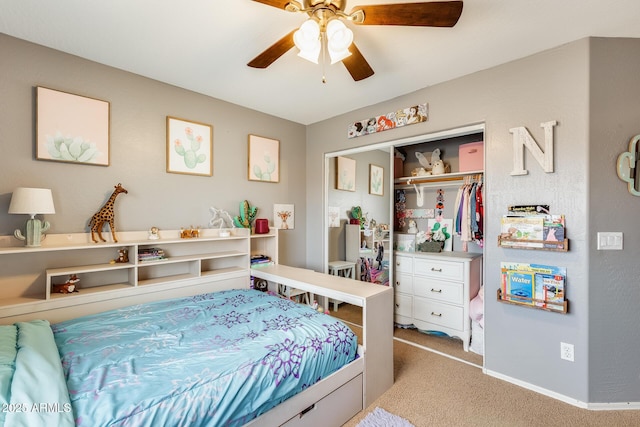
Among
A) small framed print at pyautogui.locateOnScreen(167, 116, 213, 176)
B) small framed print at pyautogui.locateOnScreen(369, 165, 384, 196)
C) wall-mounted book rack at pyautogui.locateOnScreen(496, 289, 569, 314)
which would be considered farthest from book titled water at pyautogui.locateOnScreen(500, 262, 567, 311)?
small framed print at pyautogui.locateOnScreen(167, 116, 213, 176)

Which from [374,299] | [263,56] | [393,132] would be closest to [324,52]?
[263,56]

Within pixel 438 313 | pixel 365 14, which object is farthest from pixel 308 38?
pixel 438 313

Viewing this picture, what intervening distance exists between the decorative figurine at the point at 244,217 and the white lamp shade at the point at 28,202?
1.50m

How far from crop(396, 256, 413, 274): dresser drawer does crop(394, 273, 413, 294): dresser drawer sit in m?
0.04

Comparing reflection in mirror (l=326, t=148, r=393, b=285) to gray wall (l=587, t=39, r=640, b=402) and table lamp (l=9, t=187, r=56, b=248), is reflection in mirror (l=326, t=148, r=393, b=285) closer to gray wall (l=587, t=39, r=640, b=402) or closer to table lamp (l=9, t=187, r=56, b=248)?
gray wall (l=587, t=39, r=640, b=402)

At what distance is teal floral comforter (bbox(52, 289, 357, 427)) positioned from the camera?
112 centimetres

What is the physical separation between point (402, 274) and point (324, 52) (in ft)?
7.66

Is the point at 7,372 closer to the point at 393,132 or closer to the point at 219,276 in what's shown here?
the point at 219,276

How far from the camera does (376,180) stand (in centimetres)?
332

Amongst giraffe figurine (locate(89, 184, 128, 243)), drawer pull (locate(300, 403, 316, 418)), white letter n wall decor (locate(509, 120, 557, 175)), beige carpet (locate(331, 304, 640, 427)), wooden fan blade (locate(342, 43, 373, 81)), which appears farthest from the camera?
giraffe figurine (locate(89, 184, 128, 243))

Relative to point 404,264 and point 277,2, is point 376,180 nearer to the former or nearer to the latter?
point 404,264

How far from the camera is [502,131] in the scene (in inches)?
89.6

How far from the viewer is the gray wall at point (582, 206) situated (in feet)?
6.31

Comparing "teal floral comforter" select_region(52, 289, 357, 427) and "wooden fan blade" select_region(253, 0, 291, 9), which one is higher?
"wooden fan blade" select_region(253, 0, 291, 9)
